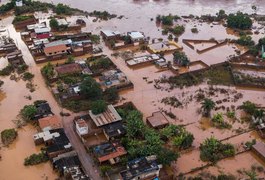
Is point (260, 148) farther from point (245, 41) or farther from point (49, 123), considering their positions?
point (245, 41)

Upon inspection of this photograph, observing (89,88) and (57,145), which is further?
(89,88)

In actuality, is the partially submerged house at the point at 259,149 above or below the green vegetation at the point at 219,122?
below

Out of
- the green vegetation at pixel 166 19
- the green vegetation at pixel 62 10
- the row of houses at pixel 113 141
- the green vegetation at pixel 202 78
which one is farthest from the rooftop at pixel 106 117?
the green vegetation at pixel 62 10

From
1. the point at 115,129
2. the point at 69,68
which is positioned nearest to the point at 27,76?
the point at 69,68

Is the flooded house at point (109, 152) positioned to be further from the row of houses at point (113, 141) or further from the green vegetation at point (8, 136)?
the green vegetation at point (8, 136)

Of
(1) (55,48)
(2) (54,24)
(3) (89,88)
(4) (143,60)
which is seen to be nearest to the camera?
(3) (89,88)

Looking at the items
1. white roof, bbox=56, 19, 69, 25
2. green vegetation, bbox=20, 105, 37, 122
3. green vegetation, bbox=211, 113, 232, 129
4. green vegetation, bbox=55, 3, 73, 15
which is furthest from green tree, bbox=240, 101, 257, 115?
green vegetation, bbox=55, 3, 73, 15

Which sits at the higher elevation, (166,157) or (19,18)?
(19,18)
